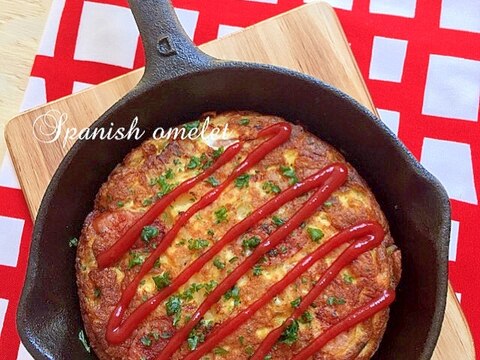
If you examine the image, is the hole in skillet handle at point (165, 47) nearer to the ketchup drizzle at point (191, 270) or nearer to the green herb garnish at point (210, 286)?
the ketchup drizzle at point (191, 270)

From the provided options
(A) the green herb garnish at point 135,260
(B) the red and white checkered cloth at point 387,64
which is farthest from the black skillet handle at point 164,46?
(B) the red and white checkered cloth at point 387,64

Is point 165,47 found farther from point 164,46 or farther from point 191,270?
point 191,270

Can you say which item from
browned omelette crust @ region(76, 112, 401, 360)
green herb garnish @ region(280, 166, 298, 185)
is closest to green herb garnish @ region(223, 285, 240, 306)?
browned omelette crust @ region(76, 112, 401, 360)

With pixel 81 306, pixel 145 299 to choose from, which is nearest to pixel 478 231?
pixel 145 299

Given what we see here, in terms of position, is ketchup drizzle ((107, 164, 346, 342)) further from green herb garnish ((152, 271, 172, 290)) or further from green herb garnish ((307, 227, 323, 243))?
green herb garnish ((307, 227, 323, 243))

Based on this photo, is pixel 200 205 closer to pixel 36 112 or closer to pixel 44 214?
pixel 44 214

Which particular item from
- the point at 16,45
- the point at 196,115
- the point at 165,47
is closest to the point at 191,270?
the point at 196,115
